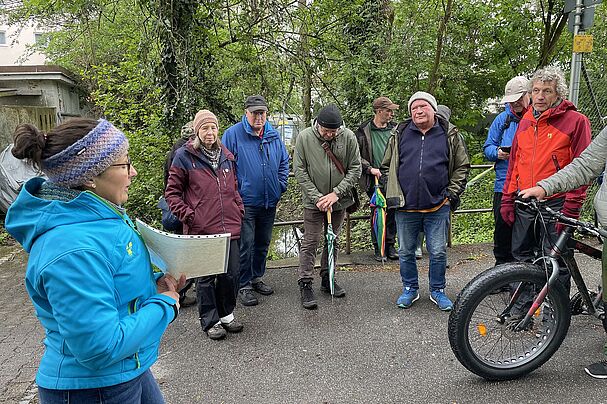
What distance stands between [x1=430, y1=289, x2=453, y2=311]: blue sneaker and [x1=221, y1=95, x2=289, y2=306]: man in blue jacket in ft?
5.24

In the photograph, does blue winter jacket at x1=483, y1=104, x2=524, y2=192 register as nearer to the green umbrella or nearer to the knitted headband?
the green umbrella

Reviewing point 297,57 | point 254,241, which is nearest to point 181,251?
point 254,241

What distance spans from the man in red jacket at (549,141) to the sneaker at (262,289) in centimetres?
230

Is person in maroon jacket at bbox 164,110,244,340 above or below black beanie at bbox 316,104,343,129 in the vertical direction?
below

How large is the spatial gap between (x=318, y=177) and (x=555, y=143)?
1889mm

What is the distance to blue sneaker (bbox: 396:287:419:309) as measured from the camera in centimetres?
419

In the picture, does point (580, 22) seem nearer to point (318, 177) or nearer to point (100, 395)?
point (318, 177)

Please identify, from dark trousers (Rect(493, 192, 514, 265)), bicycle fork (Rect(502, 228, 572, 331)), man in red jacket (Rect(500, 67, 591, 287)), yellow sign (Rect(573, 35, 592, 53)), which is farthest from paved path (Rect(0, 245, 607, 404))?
yellow sign (Rect(573, 35, 592, 53))

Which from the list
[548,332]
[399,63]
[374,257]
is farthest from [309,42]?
[548,332]

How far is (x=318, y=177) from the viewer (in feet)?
14.0

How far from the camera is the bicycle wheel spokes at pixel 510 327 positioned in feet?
9.94

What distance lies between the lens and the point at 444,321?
3.91 metres

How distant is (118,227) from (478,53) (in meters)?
10.1

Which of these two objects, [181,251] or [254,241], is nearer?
[181,251]
